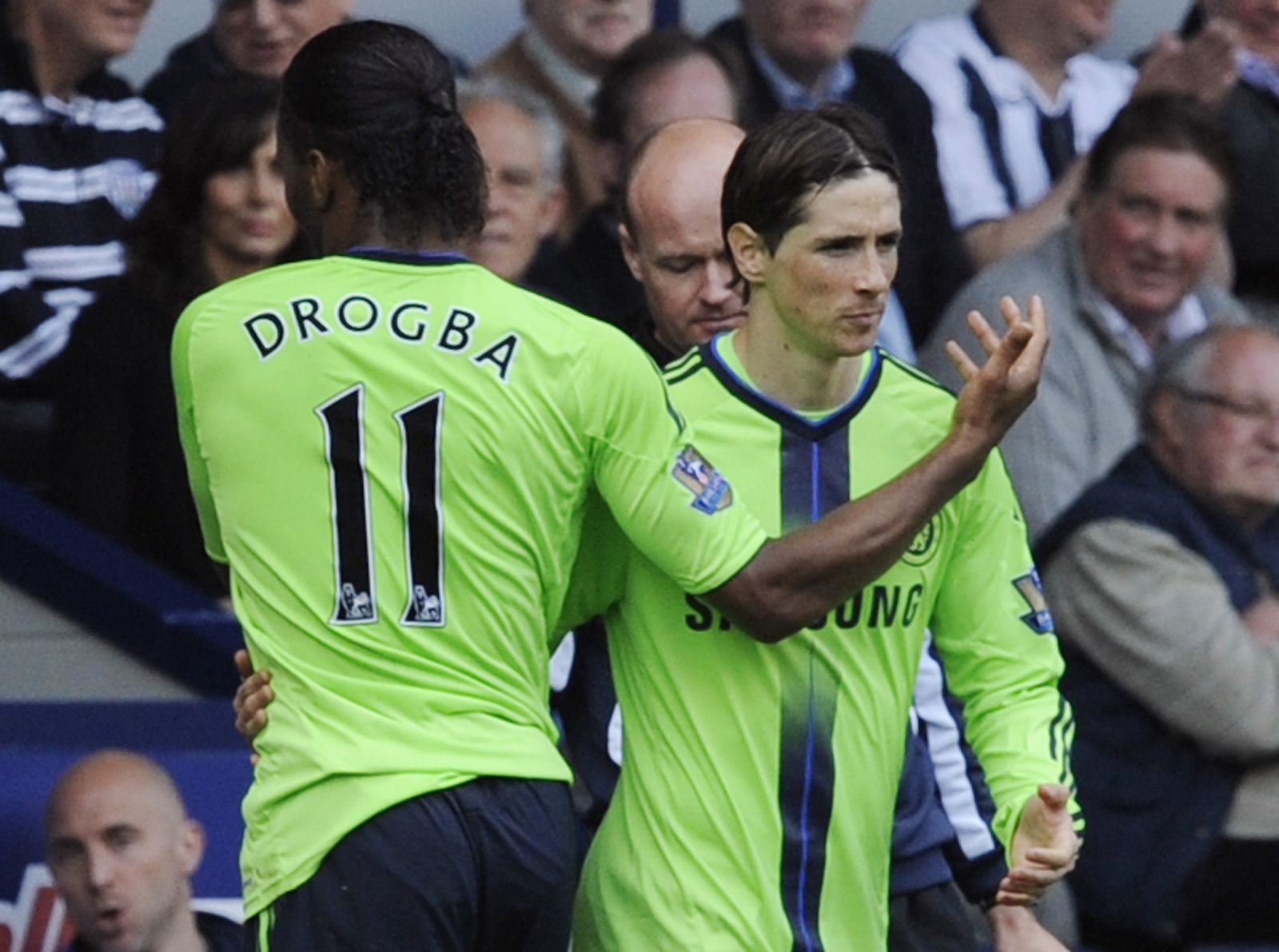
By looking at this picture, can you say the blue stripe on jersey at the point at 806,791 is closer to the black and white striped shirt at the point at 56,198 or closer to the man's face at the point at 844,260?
the man's face at the point at 844,260

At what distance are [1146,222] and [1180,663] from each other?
3.92ft

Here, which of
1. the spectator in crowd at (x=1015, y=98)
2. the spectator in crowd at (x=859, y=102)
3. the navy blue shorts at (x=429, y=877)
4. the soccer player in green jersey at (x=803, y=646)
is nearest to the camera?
the navy blue shorts at (x=429, y=877)

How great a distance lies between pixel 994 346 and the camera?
3701 millimetres

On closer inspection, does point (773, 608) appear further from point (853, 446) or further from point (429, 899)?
point (429, 899)

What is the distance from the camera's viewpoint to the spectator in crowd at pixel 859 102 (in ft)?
22.6

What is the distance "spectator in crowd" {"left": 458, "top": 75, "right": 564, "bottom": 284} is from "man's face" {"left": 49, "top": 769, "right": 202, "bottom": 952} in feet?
5.06

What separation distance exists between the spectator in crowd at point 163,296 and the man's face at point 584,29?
3.76ft

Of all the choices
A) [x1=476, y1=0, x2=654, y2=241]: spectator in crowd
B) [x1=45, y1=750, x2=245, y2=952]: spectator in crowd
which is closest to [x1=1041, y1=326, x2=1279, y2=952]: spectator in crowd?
[x1=476, y1=0, x2=654, y2=241]: spectator in crowd

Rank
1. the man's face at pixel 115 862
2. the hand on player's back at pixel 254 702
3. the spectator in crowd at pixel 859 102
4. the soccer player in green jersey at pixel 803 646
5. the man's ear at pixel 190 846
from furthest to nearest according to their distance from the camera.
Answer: the spectator in crowd at pixel 859 102
the man's ear at pixel 190 846
the man's face at pixel 115 862
the soccer player in green jersey at pixel 803 646
the hand on player's back at pixel 254 702

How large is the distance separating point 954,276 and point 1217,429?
1.01m

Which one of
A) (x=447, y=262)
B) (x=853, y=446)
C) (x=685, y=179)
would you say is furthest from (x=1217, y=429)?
(x=447, y=262)

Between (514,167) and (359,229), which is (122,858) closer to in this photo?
(514,167)

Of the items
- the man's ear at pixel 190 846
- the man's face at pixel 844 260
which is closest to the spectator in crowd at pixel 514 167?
the man's ear at pixel 190 846

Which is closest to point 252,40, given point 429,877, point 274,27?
point 274,27
